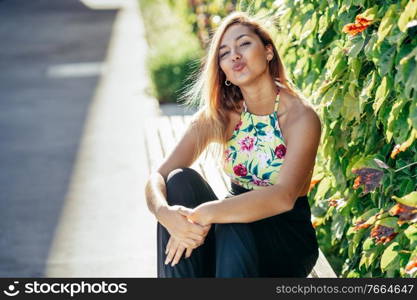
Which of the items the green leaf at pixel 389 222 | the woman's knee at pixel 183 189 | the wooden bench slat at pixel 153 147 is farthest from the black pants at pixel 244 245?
the wooden bench slat at pixel 153 147

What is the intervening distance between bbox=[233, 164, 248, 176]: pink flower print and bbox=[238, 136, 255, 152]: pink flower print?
0.23ft

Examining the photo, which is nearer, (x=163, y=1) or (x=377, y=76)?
(x=377, y=76)

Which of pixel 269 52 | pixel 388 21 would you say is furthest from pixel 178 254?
pixel 388 21

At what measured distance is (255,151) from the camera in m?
3.66

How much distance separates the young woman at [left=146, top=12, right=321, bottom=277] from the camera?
3354 mm

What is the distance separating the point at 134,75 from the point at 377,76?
812 centimetres

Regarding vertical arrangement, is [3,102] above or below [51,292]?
above

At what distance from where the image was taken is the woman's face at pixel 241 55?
→ 3596 millimetres

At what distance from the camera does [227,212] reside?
11.0ft

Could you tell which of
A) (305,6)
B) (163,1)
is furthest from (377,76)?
(163,1)

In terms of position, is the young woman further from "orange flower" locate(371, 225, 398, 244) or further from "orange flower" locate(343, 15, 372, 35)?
"orange flower" locate(343, 15, 372, 35)

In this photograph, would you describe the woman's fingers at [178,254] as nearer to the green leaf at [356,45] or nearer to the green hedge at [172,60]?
the green leaf at [356,45]

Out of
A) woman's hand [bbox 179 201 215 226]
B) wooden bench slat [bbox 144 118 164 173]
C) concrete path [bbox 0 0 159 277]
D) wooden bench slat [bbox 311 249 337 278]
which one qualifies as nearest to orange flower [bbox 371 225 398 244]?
wooden bench slat [bbox 311 249 337 278]

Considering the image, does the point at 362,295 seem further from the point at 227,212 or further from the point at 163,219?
the point at 163,219
